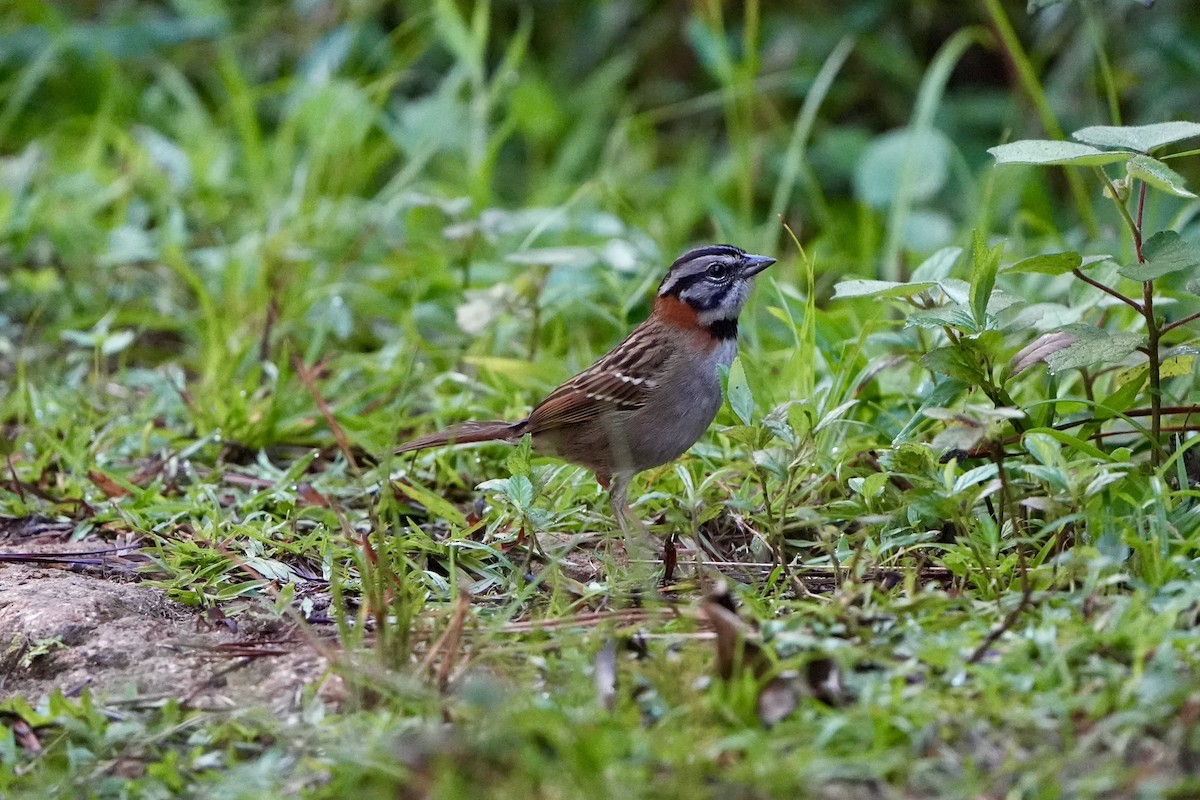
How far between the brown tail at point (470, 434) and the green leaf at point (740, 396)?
896mm

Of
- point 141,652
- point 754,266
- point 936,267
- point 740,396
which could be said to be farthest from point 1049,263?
point 141,652

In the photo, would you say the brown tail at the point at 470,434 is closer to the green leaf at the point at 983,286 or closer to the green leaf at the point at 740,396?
the green leaf at the point at 740,396

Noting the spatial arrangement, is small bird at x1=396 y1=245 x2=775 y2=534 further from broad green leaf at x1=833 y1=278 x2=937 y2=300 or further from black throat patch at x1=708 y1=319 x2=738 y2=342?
broad green leaf at x1=833 y1=278 x2=937 y2=300

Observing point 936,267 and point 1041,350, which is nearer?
point 1041,350

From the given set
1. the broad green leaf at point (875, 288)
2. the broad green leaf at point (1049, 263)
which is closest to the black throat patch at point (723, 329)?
the broad green leaf at point (875, 288)

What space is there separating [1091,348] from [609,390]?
1.52 m

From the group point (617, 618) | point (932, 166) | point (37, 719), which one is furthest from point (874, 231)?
point (37, 719)

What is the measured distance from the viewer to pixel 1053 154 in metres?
3.22

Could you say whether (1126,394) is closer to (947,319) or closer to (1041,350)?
(1041,350)

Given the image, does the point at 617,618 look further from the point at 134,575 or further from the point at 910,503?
the point at 134,575

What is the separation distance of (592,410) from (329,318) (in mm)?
1514

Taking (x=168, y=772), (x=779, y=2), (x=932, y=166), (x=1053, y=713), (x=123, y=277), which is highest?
(x=779, y=2)

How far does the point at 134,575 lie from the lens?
3.76 m

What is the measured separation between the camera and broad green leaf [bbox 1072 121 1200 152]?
328cm
